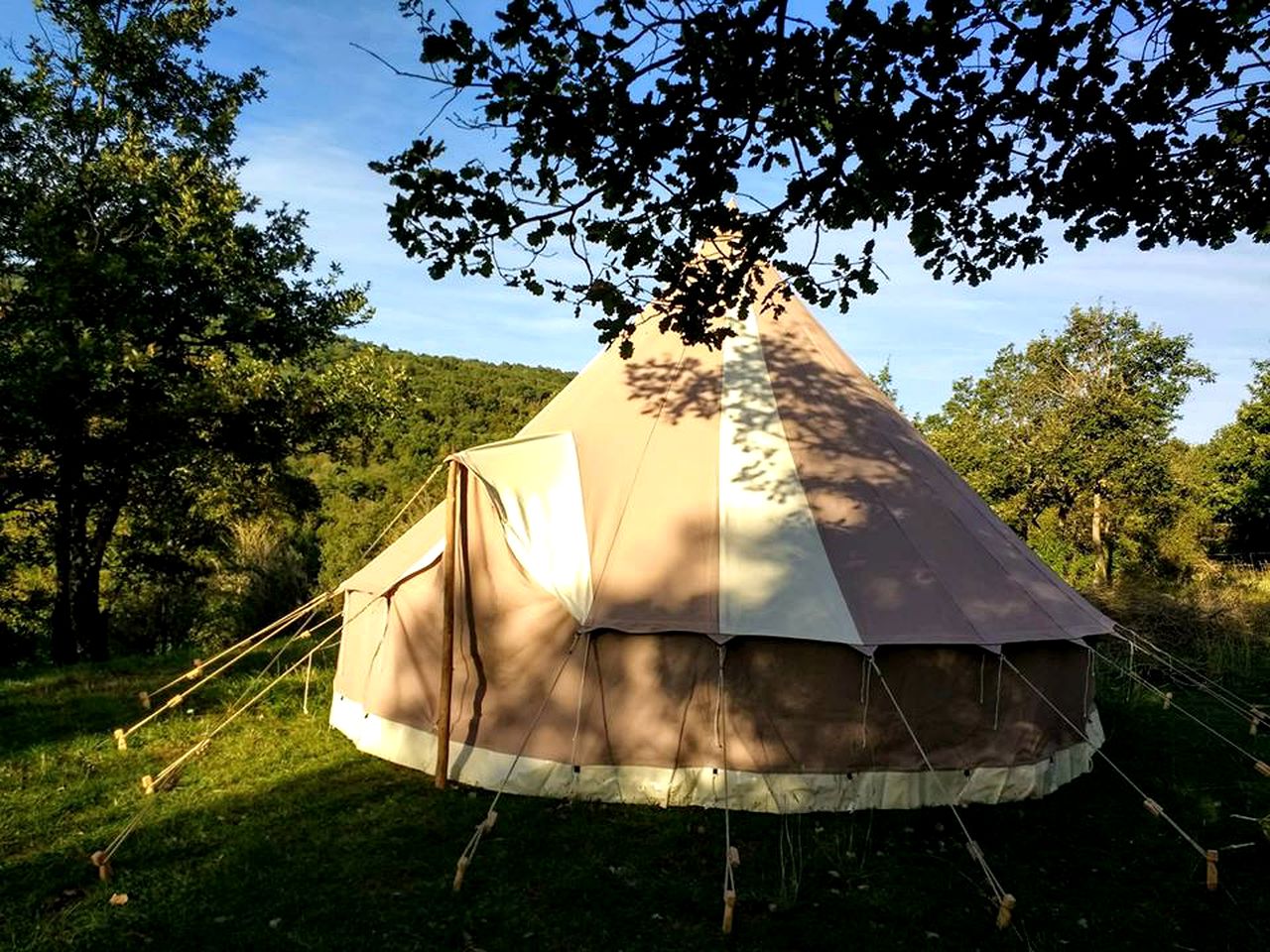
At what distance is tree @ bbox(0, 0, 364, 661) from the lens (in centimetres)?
1080

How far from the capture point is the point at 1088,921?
459cm

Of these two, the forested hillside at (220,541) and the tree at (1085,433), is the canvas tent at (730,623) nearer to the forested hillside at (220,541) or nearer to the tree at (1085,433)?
the forested hillside at (220,541)

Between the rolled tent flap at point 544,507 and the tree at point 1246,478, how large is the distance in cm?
2765

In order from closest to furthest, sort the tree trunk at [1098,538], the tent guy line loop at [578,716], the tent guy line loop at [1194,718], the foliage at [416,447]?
the tent guy line loop at [1194,718] → the tent guy line loop at [578,716] → the tree trunk at [1098,538] → the foliage at [416,447]

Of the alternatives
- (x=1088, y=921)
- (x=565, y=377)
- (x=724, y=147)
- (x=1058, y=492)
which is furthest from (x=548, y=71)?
(x=565, y=377)

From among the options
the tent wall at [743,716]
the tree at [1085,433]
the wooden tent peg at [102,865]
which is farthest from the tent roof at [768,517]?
the tree at [1085,433]

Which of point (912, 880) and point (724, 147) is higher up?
point (724, 147)

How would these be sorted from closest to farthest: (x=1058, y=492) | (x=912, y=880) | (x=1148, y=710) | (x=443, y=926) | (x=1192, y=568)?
(x=443, y=926) → (x=912, y=880) → (x=1148, y=710) → (x=1192, y=568) → (x=1058, y=492)

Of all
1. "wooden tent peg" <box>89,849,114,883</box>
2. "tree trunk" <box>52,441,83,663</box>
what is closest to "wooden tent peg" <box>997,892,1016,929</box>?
"wooden tent peg" <box>89,849,114,883</box>

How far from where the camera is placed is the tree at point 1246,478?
26266 mm

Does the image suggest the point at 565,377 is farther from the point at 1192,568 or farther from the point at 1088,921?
the point at 1088,921

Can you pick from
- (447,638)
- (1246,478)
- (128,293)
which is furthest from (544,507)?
(1246,478)

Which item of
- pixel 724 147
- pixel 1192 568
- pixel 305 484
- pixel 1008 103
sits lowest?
pixel 1192 568

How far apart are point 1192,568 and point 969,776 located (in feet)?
78.0
